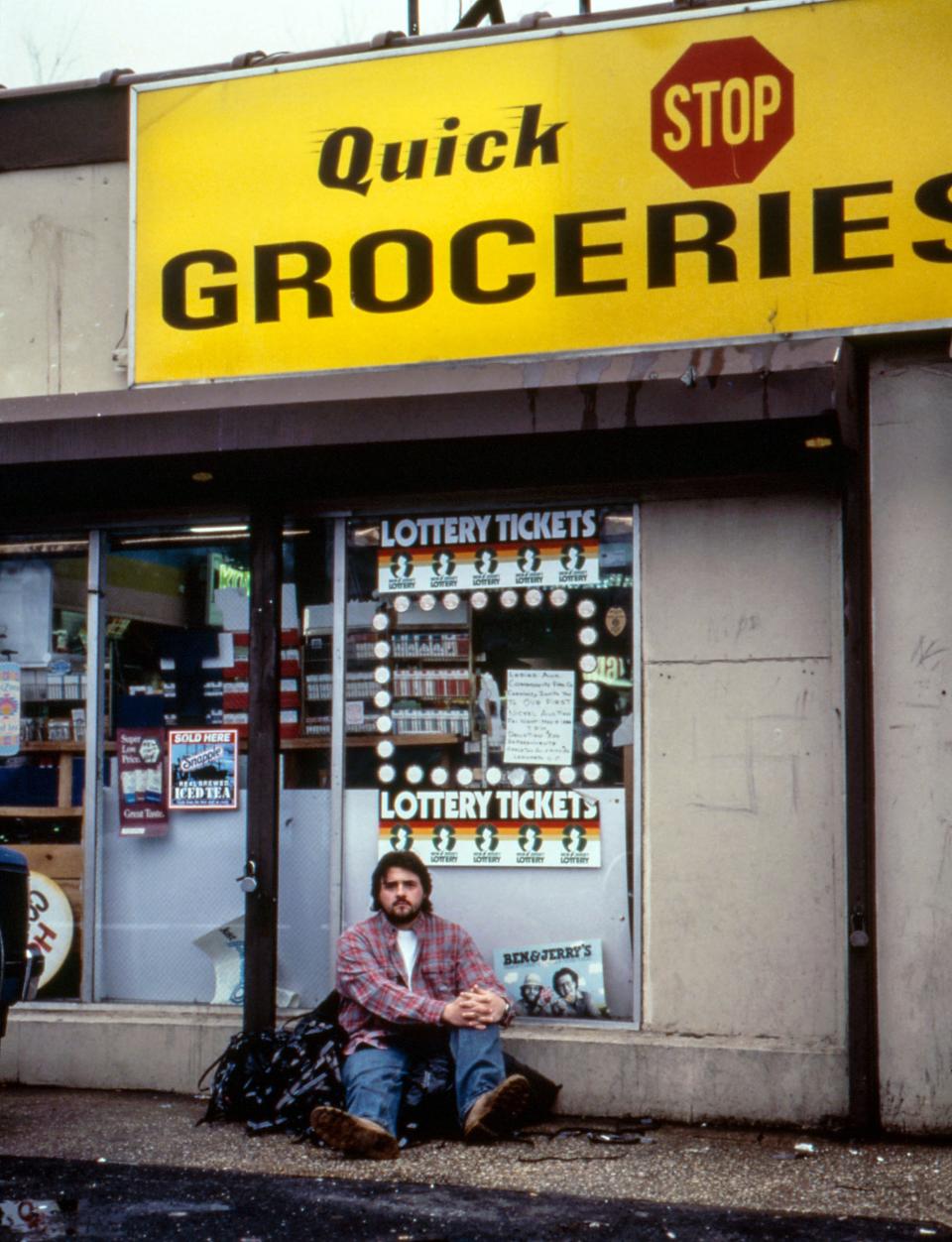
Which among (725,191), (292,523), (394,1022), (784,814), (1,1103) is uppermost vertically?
(725,191)

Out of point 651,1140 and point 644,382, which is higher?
point 644,382

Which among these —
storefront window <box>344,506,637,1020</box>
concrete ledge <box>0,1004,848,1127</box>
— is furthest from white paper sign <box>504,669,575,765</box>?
concrete ledge <box>0,1004,848,1127</box>

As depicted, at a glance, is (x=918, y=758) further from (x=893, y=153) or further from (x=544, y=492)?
(x=893, y=153)

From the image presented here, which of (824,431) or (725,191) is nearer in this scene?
(824,431)

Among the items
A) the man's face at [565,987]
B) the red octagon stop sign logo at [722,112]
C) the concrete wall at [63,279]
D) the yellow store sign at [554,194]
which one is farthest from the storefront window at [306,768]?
the red octagon stop sign logo at [722,112]

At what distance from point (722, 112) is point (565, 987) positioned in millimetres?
3962

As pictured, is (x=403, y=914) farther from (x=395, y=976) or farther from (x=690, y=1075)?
(x=690, y=1075)

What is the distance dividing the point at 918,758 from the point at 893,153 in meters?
2.57

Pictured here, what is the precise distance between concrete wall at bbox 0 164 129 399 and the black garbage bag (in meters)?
3.23

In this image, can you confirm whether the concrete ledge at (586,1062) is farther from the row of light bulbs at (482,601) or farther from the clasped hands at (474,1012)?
the row of light bulbs at (482,601)

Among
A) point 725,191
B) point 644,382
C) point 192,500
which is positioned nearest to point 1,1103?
point 192,500

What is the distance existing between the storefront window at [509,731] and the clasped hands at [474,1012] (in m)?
0.81

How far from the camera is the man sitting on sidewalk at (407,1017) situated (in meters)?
6.47

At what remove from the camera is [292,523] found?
7941 millimetres
